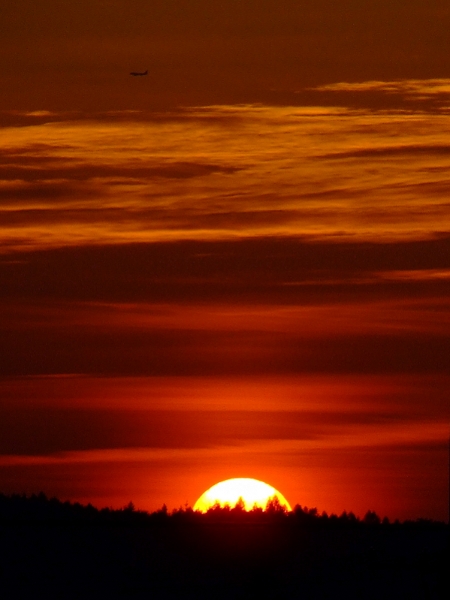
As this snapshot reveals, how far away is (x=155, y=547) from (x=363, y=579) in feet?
14.5

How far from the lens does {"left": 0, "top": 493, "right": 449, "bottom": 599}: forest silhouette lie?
28438 mm

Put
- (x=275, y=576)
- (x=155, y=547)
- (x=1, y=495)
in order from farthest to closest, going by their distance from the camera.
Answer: (x=1, y=495) → (x=155, y=547) → (x=275, y=576)

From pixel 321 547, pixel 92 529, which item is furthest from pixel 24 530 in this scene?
pixel 321 547

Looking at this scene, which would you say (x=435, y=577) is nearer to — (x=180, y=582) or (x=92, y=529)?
(x=180, y=582)

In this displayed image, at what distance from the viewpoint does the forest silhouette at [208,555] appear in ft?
93.3

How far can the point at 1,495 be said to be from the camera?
119ft

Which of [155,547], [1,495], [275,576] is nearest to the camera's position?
[275,576]

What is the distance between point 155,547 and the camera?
31328mm

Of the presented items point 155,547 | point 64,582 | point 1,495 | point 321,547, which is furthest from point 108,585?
point 1,495

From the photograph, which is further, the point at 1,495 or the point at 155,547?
the point at 1,495

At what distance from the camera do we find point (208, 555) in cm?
3089

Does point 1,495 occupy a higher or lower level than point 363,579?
higher

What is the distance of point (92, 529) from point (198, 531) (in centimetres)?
212

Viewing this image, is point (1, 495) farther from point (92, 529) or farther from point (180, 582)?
point (180, 582)
